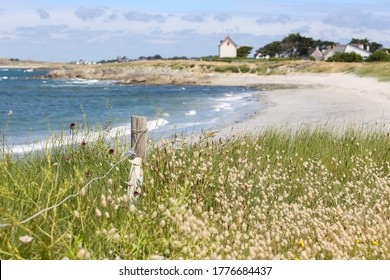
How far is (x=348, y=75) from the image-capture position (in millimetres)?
64812

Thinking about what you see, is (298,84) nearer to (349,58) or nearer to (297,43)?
(349,58)

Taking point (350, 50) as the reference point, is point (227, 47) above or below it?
above

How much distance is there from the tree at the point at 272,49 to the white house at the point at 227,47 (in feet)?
20.6

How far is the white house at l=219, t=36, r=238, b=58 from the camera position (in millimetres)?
132625

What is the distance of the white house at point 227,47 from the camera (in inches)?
5221

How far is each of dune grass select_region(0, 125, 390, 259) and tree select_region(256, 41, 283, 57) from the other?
4633 inches

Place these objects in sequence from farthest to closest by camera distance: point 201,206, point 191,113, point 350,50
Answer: point 350,50 < point 191,113 < point 201,206

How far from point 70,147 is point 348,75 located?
196 feet

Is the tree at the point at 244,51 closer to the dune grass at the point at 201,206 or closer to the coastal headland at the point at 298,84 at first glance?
the coastal headland at the point at 298,84

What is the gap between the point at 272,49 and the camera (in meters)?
128

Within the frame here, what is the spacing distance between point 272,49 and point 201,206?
124 m

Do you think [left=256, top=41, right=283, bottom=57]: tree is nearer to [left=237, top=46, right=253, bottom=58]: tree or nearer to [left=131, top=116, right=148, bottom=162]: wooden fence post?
[left=237, top=46, right=253, bottom=58]: tree

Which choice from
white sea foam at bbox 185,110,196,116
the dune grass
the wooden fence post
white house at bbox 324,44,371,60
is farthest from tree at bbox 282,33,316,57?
the wooden fence post

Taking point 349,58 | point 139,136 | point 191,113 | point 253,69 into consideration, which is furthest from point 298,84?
point 139,136
